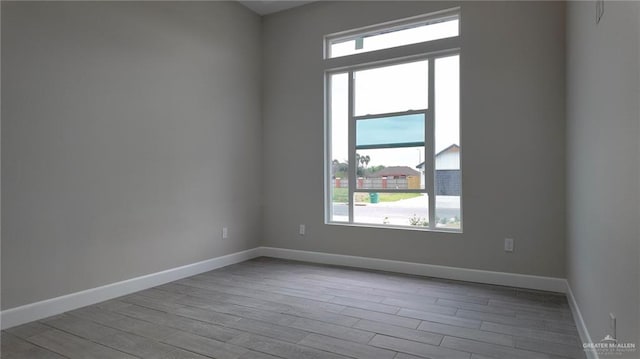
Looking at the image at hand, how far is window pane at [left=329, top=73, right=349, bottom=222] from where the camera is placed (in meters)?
4.41

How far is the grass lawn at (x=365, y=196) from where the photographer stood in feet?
13.1

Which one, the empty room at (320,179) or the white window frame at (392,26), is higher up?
the white window frame at (392,26)

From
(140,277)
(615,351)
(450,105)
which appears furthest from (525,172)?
(140,277)

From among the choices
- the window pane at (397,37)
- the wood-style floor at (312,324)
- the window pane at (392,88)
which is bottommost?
the wood-style floor at (312,324)

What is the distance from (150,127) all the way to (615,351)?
11.9 ft

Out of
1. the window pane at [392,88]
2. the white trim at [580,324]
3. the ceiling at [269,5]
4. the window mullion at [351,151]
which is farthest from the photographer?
the ceiling at [269,5]

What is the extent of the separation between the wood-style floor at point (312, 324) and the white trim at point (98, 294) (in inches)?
2.8

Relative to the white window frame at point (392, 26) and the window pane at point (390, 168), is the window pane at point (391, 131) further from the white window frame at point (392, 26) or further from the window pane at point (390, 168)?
the white window frame at point (392, 26)

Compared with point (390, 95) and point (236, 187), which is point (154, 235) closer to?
point (236, 187)

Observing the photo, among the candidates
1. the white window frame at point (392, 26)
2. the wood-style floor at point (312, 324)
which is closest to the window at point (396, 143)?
the white window frame at point (392, 26)

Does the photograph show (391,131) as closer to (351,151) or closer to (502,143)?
(351,151)

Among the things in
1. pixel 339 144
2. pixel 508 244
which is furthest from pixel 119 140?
pixel 508 244

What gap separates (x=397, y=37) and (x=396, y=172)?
1.50 metres

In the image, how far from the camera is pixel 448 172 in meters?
3.75
